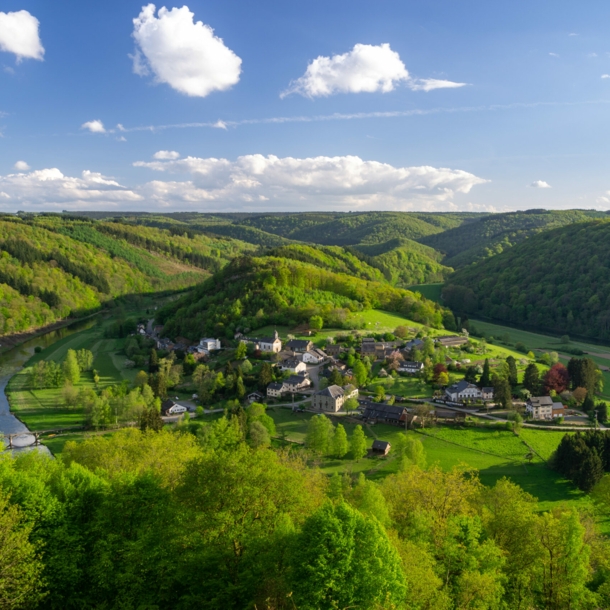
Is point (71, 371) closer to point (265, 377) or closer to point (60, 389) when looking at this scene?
point (60, 389)

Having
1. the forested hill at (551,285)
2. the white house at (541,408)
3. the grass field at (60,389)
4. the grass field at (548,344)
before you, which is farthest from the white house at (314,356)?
the forested hill at (551,285)

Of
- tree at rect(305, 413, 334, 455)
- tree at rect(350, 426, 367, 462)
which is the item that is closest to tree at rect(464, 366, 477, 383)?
tree at rect(350, 426, 367, 462)

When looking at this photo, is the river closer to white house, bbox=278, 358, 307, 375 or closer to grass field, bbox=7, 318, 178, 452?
grass field, bbox=7, 318, 178, 452

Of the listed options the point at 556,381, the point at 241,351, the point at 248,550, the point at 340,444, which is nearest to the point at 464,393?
the point at 556,381

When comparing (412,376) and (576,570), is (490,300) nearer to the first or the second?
(412,376)

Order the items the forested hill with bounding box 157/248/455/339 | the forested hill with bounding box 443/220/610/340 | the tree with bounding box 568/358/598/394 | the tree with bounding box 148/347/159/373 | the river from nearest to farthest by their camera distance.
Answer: the river < the tree with bounding box 568/358/598/394 < the tree with bounding box 148/347/159/373 < the forested hill with bounding box 157/248/455/339 < the forested hill with bounding box 443/220/610/340

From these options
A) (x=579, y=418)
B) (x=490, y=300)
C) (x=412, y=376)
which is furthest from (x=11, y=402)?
(x=490, y=300)

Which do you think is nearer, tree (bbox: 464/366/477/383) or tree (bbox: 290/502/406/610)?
tree (bbox: 290/502/406/610)
